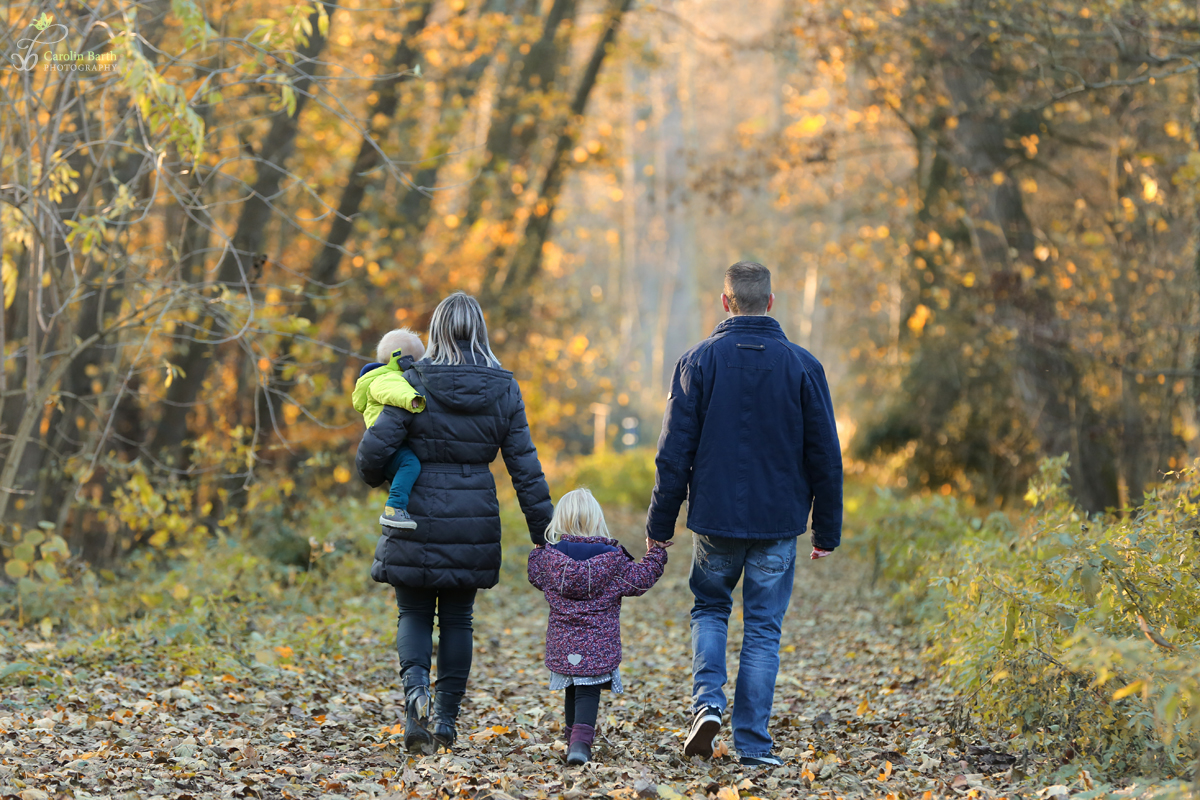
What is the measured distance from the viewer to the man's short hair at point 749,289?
4.83 m

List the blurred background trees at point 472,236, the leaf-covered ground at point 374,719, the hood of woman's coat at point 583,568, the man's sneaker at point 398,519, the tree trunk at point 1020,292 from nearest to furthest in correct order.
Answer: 1. the leaf-covered ground at point 374,719
2. the hood of woman's coat at point 583,568
3. the man's sneaker at point 398,519
4. the blurred background trees at point 472,236
5. the tree trunk at point 1020,292

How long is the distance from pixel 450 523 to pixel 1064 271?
8.94 m

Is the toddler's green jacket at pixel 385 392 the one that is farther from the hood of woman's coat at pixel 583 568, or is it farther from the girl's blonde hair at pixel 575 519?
the hood of woman's coat at pixel 583 568

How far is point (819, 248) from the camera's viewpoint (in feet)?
91.1

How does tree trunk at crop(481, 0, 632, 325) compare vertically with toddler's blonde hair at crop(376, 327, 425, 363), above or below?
above

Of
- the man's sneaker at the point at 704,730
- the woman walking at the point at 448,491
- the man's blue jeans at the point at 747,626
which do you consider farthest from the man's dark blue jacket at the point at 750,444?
the man's sneaker at the point at 704,730

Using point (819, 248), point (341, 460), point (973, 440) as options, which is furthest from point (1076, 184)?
point (819, 248)

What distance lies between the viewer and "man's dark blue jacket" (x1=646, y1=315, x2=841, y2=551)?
15.4 feet

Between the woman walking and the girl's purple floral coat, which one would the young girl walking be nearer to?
the girl's purple floral coat

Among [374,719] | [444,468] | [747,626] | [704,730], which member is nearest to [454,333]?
[444,468]

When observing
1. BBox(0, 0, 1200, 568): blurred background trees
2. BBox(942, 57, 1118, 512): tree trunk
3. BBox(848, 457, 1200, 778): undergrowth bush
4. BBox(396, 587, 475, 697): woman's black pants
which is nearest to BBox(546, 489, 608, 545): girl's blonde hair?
BBox(396, 587, 475, 697): woman's black pants

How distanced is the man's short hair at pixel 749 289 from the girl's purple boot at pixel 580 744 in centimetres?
189

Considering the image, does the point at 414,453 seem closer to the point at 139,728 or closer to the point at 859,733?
the point at 139,728

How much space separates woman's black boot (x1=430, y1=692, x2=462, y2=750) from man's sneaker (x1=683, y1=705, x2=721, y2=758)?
1.05 metres
